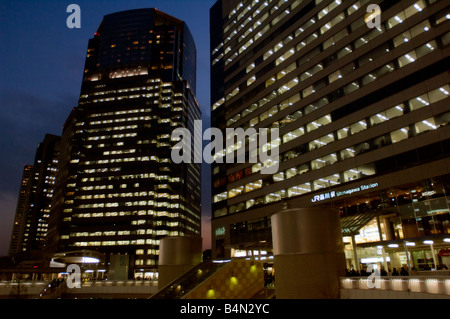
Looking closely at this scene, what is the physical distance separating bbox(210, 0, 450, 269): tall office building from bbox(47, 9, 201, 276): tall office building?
80177mm

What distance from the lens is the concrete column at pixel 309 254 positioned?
59.2 ft

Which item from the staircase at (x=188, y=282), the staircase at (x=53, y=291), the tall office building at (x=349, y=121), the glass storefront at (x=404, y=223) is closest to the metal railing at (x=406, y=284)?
the staircase at (x=188, y=282)

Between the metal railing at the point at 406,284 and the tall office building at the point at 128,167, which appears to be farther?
the tall office building at the point at 128,167

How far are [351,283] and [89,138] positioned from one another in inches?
6166

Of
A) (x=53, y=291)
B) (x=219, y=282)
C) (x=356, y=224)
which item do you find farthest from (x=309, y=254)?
(x=53, y=291)

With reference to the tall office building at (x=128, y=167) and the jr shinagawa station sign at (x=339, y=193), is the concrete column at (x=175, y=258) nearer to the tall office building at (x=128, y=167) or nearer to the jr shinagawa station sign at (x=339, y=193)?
the jr shinagawa station sign at (x=339, y=193)

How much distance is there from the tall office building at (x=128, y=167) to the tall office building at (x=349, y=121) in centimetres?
8018

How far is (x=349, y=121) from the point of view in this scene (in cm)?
4459

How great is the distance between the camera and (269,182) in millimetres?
56250

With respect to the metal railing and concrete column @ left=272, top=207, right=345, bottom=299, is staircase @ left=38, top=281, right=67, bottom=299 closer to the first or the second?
concrete column @ left=272, top=207, right=345, bottom=299

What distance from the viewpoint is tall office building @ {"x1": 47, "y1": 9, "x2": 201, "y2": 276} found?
13775 centimetres

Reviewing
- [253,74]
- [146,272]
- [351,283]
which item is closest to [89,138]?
[146,272]
